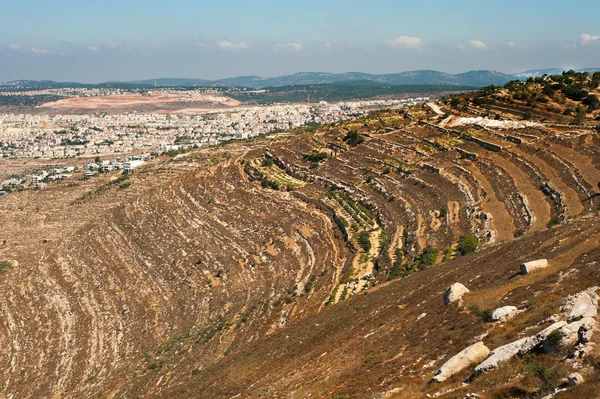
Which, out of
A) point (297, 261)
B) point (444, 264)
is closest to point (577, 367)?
point (444, 264)

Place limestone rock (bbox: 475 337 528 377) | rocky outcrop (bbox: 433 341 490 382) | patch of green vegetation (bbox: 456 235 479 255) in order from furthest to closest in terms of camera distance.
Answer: patch of green vegetation (bbox: 456 235 479 255)
rocky outcrop (bbox: 433 341 490 382)
limestone rock (bbox: 475 337 528 377)

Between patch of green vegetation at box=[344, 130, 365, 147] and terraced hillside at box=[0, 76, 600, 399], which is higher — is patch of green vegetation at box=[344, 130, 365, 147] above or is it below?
above

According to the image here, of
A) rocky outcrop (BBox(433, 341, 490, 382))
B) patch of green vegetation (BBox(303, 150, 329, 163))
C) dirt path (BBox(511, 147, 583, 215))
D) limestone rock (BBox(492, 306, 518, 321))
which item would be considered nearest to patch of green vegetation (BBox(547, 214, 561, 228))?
dirt path (BBox(511, 147, 583, 215))

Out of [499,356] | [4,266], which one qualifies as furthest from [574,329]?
[4,266]

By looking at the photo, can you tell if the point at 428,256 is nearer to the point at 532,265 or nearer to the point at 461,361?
the point at 532,265

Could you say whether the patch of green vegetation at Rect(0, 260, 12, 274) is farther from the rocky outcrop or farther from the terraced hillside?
the rocky outcrop

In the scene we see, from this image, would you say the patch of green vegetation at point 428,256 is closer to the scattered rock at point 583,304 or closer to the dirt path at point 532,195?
the dirt path at point 532,195
